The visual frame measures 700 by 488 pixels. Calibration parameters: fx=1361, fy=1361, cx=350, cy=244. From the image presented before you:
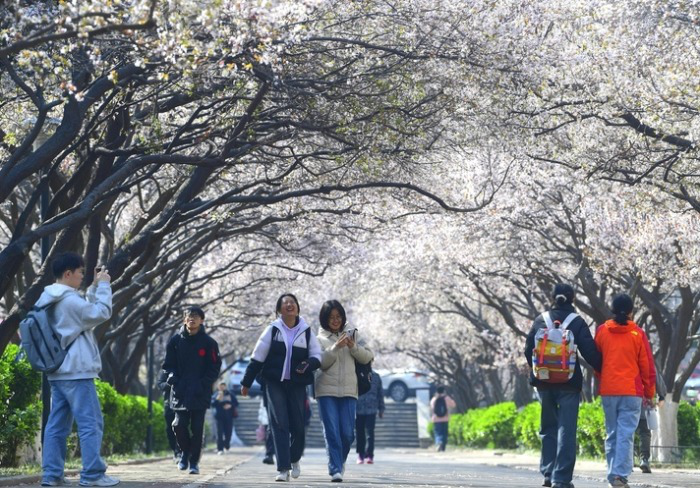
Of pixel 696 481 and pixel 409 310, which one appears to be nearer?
pixel 696 481

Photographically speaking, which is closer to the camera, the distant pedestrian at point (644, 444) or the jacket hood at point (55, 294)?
the jacket hood at point (55, 294)

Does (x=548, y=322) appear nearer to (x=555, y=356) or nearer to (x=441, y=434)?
(x=555, y=356)

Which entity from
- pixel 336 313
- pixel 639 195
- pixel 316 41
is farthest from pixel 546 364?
pixel 639 195

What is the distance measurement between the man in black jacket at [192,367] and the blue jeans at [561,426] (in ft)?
14.0

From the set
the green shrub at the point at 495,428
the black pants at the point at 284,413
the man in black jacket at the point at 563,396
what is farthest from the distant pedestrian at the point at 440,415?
the man in black jacket at the point at 563,396

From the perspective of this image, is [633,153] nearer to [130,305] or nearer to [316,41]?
[316,41]

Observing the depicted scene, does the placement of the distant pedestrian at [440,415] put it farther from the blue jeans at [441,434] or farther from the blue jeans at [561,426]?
the blue jeans at [561,426]

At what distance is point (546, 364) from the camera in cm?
1263

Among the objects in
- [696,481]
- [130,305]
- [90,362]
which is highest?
[130,305]

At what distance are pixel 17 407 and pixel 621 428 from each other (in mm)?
6923

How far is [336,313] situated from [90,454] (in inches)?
142

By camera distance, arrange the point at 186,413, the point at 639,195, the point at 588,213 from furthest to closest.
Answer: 1. the point at 588,213
2. the point at 639,195
3. the point at 186,413

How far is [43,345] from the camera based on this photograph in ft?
36.7

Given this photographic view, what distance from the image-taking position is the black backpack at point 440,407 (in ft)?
142
